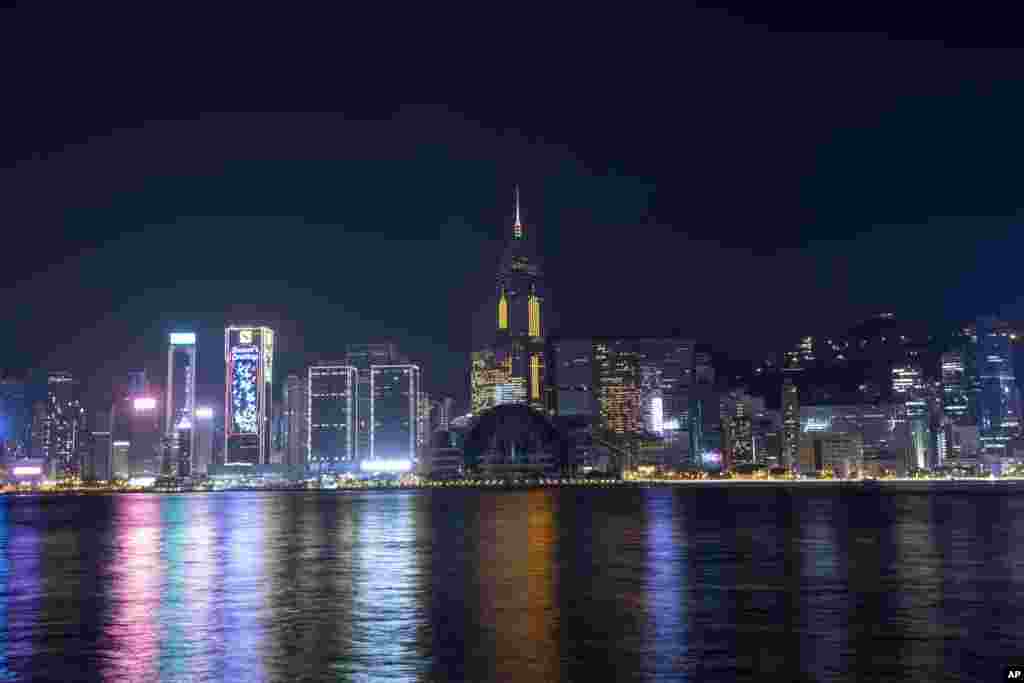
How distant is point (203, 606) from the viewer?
33250mm

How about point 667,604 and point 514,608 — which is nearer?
point 514,608

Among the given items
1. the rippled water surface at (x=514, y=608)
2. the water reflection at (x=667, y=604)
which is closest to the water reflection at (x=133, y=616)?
the rippled water surface at (x=514, y=608)

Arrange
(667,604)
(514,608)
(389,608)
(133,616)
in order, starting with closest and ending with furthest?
(133,616) → (514,608) → (389,608) → (667,604)

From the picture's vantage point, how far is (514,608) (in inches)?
1293

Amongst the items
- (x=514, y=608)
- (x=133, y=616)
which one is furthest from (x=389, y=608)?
(x=133, y=616)

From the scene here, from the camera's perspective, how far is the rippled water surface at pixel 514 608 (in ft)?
77.3

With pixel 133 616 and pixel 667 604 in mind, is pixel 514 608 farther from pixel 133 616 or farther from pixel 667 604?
pixel 133 616

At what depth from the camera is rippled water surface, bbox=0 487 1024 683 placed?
23.6 meters

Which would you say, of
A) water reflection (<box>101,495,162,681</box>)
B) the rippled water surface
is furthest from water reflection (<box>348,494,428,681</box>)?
water reflection (<box>101,495,162,681</box>)

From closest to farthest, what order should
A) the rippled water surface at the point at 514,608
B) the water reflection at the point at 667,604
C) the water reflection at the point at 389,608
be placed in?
the rippled water surface at the point at 514,608, the water reflection at the point at 389,608, the water reflection at the point at 667,604

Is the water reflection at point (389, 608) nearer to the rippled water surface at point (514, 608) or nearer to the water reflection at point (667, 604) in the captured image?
the rippled water surface at point (514, 608)

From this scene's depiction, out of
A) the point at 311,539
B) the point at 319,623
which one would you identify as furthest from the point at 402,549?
the point at 319,623

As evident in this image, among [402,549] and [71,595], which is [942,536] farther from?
[71,595]

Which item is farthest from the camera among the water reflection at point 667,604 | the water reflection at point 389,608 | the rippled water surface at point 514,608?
the water reflection at point 667,604
